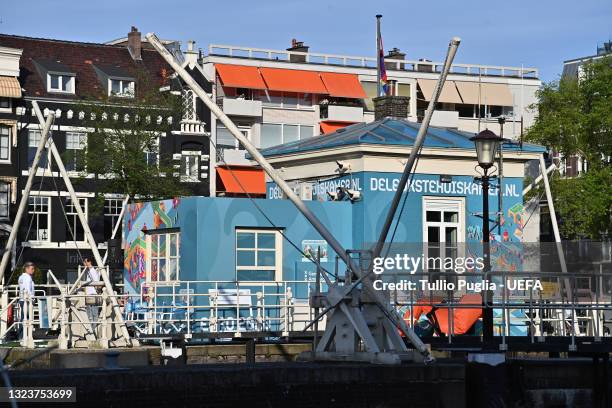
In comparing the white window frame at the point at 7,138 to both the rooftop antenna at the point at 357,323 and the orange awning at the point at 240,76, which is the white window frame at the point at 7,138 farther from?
the rooftop antenna at the point at 357,323

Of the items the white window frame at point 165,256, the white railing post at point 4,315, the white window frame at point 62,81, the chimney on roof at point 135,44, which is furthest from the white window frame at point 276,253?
the chimney on roof at point 135,44

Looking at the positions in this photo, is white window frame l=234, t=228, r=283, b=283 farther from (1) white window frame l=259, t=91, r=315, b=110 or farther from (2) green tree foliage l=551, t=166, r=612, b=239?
(1) white window frame l=259, t=91, r=315, b=110

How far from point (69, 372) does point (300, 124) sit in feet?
232

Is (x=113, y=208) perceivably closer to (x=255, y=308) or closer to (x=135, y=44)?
(x=135, y=44)

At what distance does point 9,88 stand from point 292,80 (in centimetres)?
2016

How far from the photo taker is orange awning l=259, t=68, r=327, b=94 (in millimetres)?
88375

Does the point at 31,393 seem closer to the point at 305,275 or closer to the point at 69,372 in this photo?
the point at 69,372

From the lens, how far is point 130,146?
68125mm

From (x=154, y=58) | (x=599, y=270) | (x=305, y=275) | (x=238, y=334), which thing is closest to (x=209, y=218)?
(x=305, y=275)

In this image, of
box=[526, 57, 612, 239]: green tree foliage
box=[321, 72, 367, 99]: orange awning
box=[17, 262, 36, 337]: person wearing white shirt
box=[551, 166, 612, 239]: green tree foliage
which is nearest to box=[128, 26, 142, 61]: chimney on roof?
box=[321, 72, 367, 99]: orange awning

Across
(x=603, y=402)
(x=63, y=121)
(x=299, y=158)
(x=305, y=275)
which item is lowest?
(x=603, y=402)

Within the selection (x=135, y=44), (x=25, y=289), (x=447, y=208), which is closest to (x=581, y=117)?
(x=135, y=44)

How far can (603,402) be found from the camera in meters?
27.1

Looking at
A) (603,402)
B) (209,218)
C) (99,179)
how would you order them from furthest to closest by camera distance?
1. (99,179)
2. (209,218)
3. (603,402)
